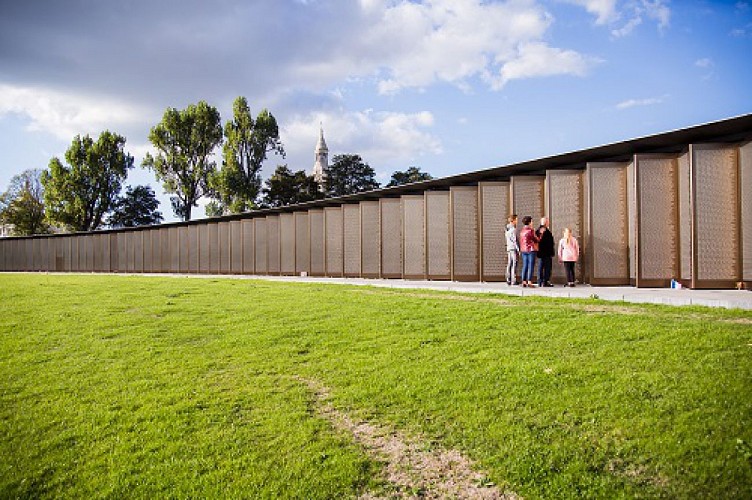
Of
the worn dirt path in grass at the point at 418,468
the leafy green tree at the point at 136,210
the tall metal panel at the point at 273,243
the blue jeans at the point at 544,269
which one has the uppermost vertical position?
the leafy green tree at the point at 136,210

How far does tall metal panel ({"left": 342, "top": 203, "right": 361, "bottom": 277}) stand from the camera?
968 inches

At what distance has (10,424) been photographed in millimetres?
5738

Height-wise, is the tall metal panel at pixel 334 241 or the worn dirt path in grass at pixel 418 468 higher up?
the tall metal panel at pixel 334 241

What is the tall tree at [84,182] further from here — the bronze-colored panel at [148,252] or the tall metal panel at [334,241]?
the tall metal panel at [334,241]

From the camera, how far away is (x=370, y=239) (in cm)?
2375

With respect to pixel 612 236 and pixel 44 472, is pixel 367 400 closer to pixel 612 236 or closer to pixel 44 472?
pixel 44 472

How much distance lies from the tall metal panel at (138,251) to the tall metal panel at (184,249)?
5.91 meters

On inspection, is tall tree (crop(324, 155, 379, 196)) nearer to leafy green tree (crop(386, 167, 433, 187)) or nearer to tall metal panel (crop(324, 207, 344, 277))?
leafy green tree (crop(386, 167, 433, 187))

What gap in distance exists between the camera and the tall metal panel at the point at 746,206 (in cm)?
1247

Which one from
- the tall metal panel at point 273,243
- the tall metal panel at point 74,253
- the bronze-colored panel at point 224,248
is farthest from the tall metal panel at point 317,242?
the tall metal panel at point 74,253

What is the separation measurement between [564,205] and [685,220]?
3.57m

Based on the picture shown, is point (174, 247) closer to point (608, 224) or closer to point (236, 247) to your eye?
point (236, 247)

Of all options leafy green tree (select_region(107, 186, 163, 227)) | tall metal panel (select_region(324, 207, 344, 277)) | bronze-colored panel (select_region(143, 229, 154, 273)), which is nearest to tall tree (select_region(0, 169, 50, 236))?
leafy green tree (select_region(107, 186, 163, 227))

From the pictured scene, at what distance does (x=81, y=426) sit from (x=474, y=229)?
612 inches
